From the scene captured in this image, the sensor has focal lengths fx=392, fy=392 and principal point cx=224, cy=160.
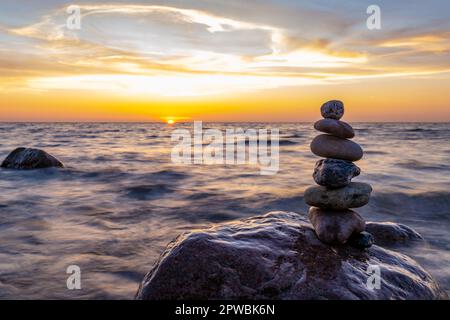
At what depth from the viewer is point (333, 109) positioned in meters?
4.74

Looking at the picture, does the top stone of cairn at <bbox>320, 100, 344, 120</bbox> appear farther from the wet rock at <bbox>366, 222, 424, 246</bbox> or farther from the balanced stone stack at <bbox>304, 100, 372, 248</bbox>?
the wet rock at <bbox>366, 222, 424, 246</bbox>

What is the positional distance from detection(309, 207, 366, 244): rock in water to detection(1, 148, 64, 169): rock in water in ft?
46.8

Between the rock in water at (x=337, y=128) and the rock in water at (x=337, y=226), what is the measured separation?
37.4 inches

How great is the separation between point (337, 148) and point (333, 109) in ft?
1.57

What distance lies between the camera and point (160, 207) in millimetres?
Answer: 10734

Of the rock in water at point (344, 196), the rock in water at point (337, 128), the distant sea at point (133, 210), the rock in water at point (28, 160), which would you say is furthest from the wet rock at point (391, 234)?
the rock in water at point (28, 160)

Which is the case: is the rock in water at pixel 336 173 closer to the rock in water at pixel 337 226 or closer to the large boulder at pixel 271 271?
the rock in water at pixel 337 226

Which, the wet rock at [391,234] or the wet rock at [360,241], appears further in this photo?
the wet rock at [391,234]

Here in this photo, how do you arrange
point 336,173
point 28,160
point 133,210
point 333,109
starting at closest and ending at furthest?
point 336,173
point 333,109
point 133,210
point 28,160

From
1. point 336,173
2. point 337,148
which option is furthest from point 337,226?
point 337,148

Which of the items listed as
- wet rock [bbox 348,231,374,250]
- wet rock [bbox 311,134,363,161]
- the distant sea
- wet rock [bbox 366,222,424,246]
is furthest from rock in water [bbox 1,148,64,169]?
wet rock [bbox 348,231,374,250]

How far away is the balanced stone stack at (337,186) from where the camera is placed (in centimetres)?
463

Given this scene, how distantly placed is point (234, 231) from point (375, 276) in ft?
5.37

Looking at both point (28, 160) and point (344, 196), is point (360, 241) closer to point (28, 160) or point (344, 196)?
point (344, 196)
